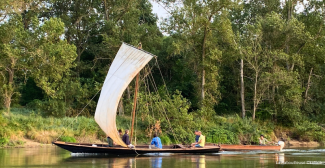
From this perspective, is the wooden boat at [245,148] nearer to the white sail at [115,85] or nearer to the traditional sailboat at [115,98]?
the traditional sailboat at [115,98]

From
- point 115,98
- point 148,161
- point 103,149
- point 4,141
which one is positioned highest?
point 115,98

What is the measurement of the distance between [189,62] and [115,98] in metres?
19.1

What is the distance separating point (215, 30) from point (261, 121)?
9.46 m

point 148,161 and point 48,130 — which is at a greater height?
point 48,130

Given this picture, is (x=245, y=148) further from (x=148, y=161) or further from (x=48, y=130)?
(x=48, y=130)

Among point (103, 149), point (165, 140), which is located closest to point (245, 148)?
point (165, 140)

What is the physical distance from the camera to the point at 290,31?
4538 centimetres

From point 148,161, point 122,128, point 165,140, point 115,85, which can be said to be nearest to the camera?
point 148,161

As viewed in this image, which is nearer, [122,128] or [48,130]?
[48,130]

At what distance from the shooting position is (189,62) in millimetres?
45125

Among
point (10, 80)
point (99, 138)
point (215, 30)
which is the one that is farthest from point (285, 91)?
point (10, 80)

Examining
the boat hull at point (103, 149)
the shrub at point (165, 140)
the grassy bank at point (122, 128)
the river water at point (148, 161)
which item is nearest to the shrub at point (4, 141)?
the grassy bank at point (122, 128)

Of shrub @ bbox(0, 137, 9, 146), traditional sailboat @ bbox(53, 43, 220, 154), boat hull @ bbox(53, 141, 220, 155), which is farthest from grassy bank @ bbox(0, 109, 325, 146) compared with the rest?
traditional sailboat @ bbox(53, 43, 220, 154)

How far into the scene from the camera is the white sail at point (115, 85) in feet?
87.4
